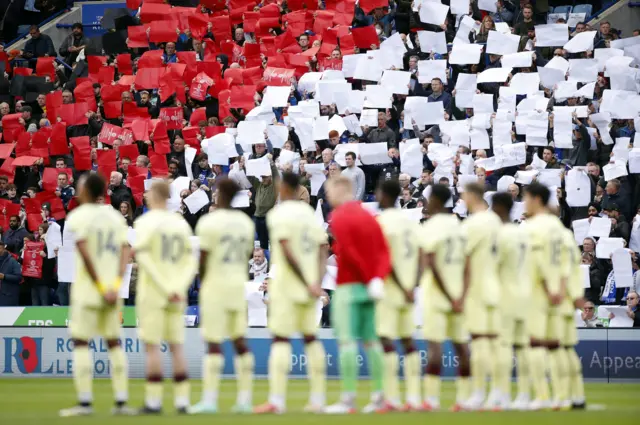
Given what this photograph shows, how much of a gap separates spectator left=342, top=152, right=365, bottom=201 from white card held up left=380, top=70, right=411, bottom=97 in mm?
2878

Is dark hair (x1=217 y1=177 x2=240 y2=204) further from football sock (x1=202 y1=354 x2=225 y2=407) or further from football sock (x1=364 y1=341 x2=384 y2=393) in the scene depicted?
football sock (x1=364 y1=341 x2=384 y2=393)

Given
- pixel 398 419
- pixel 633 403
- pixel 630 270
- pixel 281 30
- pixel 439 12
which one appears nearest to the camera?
pixel 398 419

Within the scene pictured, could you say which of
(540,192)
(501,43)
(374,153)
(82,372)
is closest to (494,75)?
(501,43)

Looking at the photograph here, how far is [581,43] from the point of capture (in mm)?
25031

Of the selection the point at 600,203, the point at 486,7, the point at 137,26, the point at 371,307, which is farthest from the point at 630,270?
the point at 137,26

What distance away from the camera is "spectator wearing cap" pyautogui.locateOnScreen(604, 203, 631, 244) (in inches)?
863

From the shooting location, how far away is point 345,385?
12.5 m

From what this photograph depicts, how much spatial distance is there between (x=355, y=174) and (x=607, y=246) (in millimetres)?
4619

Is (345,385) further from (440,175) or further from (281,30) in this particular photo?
(281,30)

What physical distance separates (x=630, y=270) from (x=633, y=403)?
19.9 feet

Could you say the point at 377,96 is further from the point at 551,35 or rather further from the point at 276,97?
the point at 551,35

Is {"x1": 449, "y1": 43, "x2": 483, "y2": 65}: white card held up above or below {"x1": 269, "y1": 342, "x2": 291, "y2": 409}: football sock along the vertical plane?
above

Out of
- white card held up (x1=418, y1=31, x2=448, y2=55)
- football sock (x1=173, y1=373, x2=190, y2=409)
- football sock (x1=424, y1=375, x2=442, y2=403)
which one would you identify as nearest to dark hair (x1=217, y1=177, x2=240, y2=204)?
football sock (x1=173, y1=373, x2=190, y2=409)

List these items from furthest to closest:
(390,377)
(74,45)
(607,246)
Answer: (74,45) → (607,246) → (390,377)
